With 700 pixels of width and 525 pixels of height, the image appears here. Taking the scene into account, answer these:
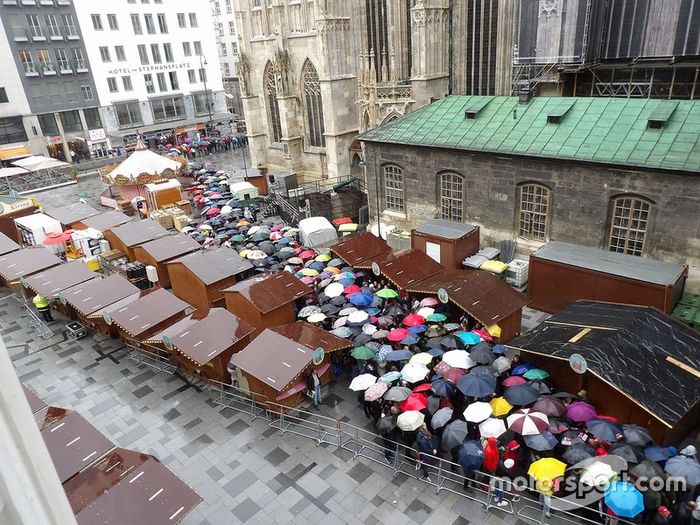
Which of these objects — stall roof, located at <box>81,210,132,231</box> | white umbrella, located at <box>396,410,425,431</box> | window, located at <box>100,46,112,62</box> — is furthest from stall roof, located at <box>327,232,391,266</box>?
window, located at <box>100,46,112,62</box>

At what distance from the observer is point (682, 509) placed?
10.4 meters

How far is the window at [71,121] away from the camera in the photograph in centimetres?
5703

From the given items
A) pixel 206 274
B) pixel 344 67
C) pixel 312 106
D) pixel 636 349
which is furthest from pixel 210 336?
pixel 312 106

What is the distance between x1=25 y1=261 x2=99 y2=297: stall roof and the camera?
21.9 metres

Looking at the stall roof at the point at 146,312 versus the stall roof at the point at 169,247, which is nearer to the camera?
the stall roof at the point at 146,312

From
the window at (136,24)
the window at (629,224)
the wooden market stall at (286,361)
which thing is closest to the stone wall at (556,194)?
the window at (629,224)

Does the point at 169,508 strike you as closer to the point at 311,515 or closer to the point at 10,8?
the point at 311,515

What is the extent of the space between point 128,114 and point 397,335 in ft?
181

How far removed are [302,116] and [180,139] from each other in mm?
27877

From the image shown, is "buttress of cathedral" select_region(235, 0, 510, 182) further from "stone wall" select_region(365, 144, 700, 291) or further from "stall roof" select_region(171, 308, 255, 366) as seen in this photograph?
"stall roof" select_region(171, 308, 255, 366)

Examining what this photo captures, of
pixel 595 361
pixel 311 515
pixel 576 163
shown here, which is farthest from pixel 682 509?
pixel 576 163

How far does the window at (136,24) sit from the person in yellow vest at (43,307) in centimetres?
4661

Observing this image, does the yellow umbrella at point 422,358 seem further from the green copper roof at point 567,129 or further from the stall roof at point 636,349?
the green copper roof at point 567,129

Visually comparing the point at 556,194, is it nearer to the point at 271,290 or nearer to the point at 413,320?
the point at 413,320
